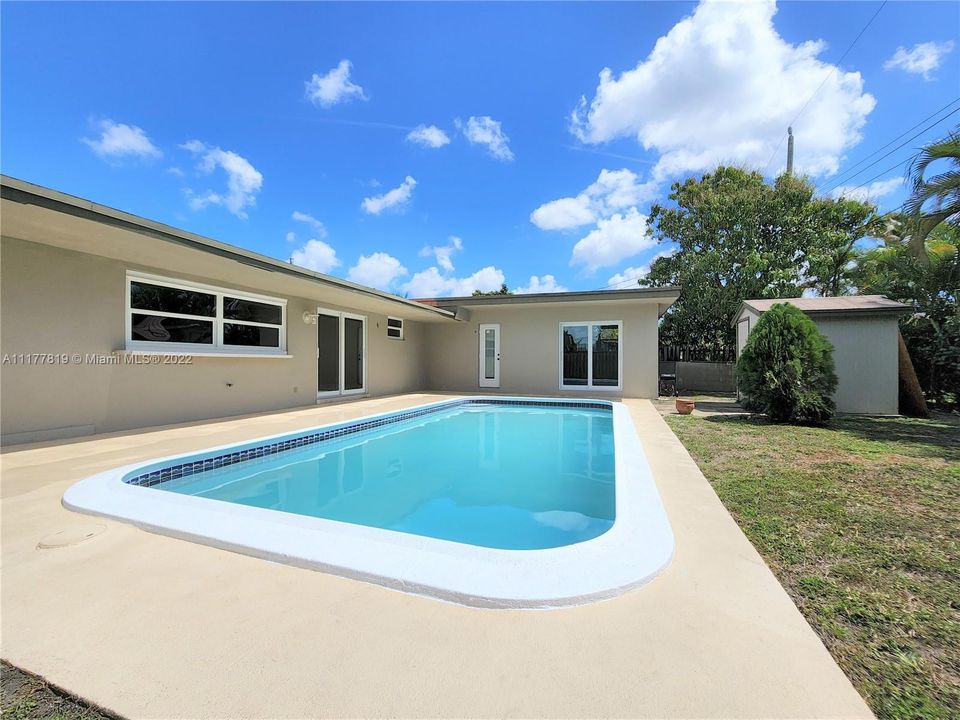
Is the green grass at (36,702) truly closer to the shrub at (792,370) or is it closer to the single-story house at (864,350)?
the shrub at (792,370)

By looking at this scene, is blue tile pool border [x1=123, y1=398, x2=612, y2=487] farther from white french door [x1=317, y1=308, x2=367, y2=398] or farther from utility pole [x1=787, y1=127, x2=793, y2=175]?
utility pole [x1=787, y1=127, x2=793, y2=175]

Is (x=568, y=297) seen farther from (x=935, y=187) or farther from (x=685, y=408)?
(x=935, y=187)

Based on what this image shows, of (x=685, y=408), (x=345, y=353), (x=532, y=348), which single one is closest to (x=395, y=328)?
(x=345, y=353)

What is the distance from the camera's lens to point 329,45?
10.3m

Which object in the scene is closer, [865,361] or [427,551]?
[427,551]

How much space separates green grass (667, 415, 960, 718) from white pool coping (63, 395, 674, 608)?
733 mm

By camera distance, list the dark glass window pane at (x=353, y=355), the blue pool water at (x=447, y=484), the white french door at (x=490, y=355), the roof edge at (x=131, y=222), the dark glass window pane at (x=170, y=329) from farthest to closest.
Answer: the white french door at (x=490, y=355), the dark glass window pane at (x=353, y=355), the dark glass window pane at (x=170, y=329), the roof edge at (x=131, y=222), the blue pool water at (x=447, y=484)

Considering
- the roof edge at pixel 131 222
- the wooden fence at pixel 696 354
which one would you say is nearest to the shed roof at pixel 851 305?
the wooden fence at pixel 696 354

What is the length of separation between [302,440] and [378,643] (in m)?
5.17

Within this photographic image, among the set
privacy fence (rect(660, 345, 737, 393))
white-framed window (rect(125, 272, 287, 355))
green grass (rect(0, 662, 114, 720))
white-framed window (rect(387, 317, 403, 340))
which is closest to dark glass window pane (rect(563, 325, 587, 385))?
A: privacy fence (rect(660, 345, 737, 393))

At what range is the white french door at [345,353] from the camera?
11.2 metres

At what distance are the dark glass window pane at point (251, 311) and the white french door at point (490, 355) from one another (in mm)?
6283

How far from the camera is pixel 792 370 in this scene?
7.54 m

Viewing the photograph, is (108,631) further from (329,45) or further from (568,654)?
(329,45)
